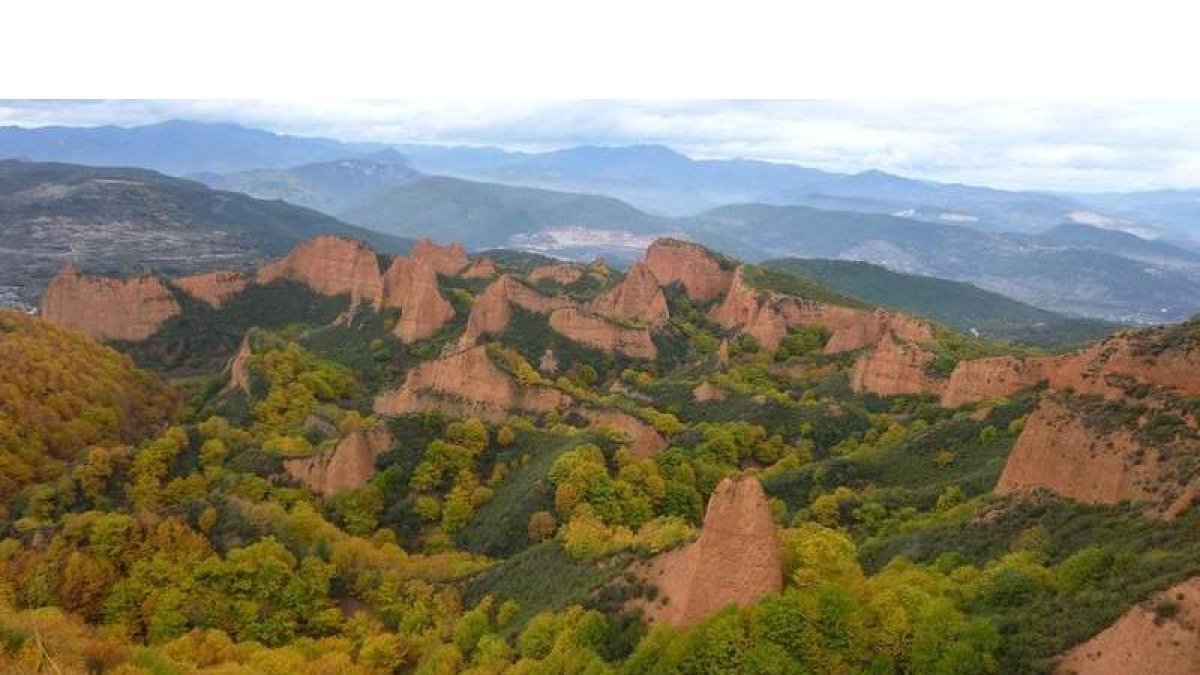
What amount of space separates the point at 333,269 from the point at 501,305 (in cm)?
3083

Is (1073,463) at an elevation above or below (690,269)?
above

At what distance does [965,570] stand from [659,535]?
10.7 m

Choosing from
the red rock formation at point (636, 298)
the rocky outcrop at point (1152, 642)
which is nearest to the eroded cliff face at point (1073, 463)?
the rocky outcrop at point (1152, 642)

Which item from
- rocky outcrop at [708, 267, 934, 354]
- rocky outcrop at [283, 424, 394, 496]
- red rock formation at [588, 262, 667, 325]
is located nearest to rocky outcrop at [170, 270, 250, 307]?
red rock formation at [588, 262, 667, 325]

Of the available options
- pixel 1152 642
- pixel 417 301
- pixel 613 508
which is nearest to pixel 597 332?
pixel 417 301

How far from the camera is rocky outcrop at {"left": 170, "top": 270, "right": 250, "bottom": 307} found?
112m

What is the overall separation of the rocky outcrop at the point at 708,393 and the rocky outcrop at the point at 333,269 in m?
47.4

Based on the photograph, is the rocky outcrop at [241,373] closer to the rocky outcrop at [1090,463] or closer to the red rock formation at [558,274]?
the red rock formation at [558,274]

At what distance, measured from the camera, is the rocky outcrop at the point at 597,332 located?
92.4m

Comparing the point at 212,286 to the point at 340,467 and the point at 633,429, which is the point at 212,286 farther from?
the point at 633,429

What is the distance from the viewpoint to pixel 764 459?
203 feet

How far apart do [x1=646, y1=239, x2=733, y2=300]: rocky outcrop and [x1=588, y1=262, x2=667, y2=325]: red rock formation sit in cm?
1071

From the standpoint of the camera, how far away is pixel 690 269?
123m

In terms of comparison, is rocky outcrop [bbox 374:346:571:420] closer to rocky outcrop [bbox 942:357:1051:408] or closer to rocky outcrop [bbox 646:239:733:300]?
rocky outcrop [bbox 942:357:1051:408]
